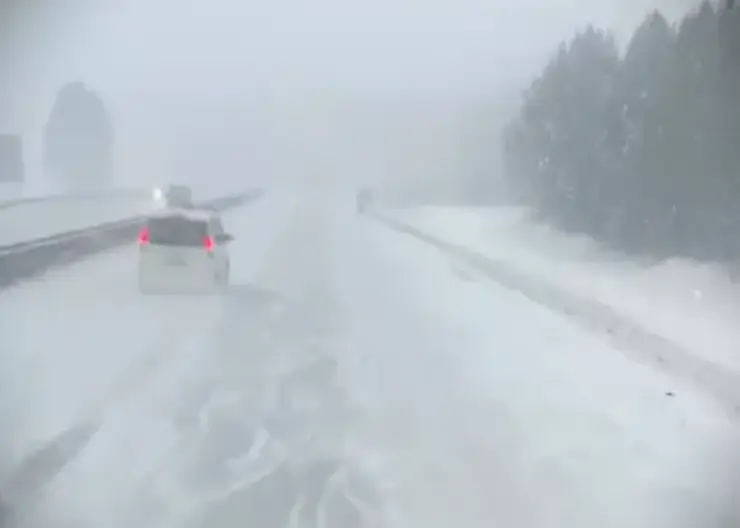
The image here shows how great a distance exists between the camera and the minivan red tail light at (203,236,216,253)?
1434 cm

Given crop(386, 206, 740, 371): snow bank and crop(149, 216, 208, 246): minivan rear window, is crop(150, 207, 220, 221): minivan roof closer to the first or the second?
crop(149, 216, 208, 246): minivan rear window

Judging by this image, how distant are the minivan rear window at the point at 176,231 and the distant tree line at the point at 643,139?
187 inches

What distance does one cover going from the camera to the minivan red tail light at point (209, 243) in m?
14.3

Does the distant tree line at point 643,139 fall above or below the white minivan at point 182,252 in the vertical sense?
above

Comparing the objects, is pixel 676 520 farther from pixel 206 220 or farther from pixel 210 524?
pixel 206 220

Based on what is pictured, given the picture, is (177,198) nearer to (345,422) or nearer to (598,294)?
(598,294)

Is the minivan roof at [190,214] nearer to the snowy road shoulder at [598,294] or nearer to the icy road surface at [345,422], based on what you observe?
the icy road surface at [345,422]

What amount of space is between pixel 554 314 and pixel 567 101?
3024 mm

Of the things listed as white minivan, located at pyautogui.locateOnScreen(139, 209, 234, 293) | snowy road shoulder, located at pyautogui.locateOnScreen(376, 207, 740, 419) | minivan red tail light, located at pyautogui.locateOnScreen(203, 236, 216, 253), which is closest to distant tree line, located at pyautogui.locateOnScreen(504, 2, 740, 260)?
snowy road shoulder, located at pyautogui.locateOnScreen(376, 207, 740, 419)

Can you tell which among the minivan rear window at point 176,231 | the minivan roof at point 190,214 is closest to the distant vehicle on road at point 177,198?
the minivan roof at point 190,214

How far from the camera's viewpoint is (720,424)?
7.84 metres

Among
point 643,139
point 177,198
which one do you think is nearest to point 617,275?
point 643,139

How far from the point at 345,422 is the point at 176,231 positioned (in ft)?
26.3

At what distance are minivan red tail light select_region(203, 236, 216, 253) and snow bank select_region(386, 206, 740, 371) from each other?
4073 millimetres
